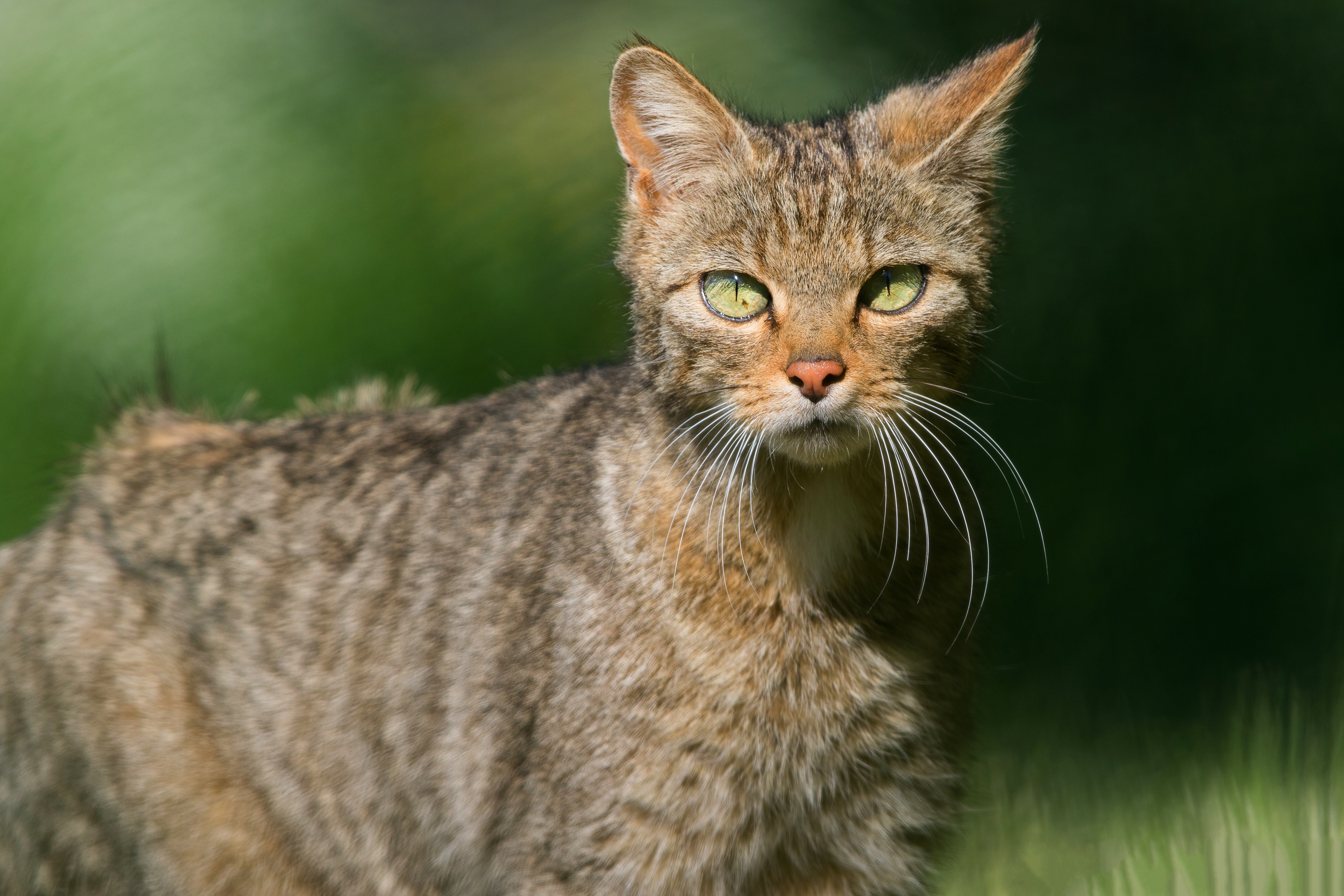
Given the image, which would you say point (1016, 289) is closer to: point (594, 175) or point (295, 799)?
point (594, 175)

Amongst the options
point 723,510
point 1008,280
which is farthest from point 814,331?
point 1008,280

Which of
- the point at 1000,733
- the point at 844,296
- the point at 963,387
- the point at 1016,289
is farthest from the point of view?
the point at 1016,289

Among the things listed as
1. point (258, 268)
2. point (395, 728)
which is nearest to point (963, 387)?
point (395, 728)

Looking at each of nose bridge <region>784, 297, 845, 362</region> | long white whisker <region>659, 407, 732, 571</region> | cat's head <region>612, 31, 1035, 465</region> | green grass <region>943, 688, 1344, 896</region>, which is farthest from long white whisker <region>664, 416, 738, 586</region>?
green grass <region>943, 688, 1344, 896</region>

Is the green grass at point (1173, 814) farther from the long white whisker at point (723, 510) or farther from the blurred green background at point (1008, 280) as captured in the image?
the long white whisker at point (723, 510)

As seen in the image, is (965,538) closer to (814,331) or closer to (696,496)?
(696,496)

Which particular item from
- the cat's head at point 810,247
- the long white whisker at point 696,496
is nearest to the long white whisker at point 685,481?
the long white whisker at point 696,496
